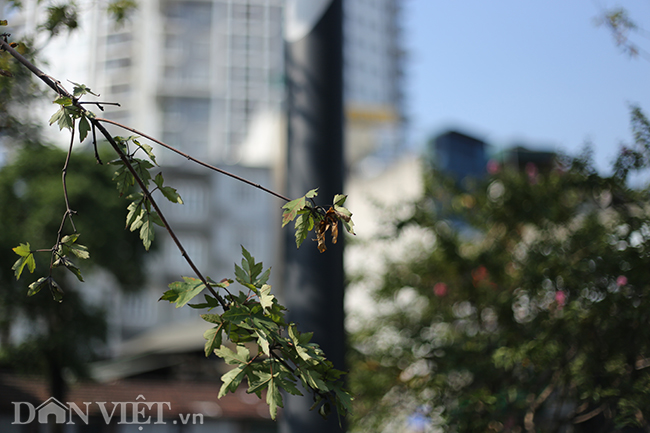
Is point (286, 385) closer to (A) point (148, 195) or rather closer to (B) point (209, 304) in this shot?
(B) point (209, 304)

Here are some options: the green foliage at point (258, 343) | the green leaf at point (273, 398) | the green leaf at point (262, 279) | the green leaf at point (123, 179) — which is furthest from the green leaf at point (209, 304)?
the green leaf at point (123, 179)

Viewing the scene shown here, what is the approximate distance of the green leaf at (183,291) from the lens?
1.39 metres

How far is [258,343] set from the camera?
4.57 ft

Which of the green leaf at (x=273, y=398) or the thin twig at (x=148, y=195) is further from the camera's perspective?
the thin twig at (x=148, y=195)

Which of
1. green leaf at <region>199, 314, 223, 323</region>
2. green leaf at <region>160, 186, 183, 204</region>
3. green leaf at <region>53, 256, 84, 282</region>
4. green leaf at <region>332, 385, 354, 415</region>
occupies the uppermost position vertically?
green leaf at <region>160, 186, 183, 204</region>

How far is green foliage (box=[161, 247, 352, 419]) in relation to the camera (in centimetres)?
140

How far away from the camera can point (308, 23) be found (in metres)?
2.99

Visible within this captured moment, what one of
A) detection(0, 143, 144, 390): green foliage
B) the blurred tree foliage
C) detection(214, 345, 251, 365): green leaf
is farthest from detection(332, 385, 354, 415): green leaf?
detection(0, 143, 144, 390): green foliage

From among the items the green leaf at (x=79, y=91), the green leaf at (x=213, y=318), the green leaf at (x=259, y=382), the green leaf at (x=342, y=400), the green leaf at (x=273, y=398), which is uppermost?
the green leaf at (x=79, y=91)

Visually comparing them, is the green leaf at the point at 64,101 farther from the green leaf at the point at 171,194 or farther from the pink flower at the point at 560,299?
the pink flower at the point at 560,299

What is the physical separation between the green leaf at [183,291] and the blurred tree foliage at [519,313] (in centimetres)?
240

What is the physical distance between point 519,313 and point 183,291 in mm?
3398

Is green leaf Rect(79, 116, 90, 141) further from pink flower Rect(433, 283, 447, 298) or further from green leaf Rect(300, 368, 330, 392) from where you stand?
pink flower Rect(433, 283, 447, 298)

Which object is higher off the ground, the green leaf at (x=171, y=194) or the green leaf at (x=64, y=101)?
the green leaf at (x=64, y=101)
